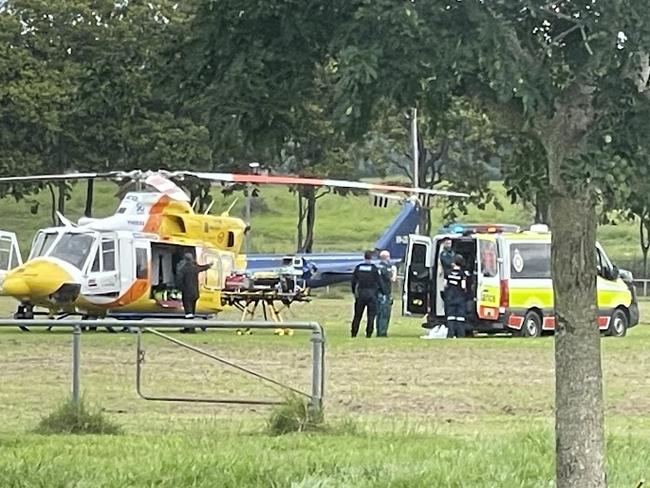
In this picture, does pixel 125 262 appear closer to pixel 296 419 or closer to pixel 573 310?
pixel 296 419

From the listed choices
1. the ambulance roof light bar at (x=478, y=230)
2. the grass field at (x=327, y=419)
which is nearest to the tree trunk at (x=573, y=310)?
the grass field at (x=327, y=419)

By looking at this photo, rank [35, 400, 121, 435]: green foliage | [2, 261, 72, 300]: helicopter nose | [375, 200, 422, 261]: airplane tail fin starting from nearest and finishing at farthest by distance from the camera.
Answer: [35, 400, 121, 435]: green foliage → [2, 261, 72, 300]: helicopter nose → [375, 200, 422, 261]: airplane tail fin

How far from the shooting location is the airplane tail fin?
4316 centimetres

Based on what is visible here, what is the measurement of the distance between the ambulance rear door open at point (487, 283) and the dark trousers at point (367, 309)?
213cm

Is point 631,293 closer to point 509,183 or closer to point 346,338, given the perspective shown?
point 346,338

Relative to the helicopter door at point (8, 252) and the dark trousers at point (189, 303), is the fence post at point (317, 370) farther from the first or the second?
the helicopter door at point (8, 252)

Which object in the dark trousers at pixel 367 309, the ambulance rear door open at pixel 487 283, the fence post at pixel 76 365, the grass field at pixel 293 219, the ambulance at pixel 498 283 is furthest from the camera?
the grass field at pixel 293 219

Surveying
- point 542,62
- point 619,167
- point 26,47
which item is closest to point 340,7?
point 542,62

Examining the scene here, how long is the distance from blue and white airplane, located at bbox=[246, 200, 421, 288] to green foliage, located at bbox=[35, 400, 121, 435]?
2346cm

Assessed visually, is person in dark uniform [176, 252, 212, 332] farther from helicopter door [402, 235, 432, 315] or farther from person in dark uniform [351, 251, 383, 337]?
helicopter door [402, 235, 432, 315]

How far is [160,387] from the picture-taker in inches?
559

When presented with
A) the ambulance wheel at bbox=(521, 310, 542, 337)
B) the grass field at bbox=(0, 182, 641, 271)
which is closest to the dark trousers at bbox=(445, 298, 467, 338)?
the ambulance wheel at bbox=(521, 310, 542, 337)

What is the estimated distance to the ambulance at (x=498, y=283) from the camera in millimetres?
28031

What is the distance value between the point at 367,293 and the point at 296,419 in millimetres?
14644
